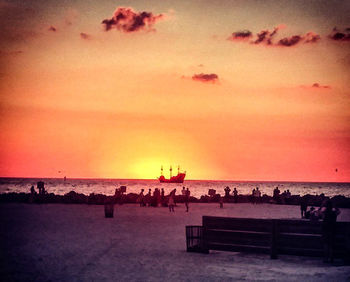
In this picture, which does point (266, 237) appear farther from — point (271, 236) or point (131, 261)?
point (131, 261)

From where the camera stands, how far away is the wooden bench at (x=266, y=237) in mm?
15844

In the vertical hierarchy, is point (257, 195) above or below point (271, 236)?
above

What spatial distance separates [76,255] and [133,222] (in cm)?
1248

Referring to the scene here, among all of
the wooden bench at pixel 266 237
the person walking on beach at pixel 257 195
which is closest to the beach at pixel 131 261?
the wooden bench at pixel 266 237

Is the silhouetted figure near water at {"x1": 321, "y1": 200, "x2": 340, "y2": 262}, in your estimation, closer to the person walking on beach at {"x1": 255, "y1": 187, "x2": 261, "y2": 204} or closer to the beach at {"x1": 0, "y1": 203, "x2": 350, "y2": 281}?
the beach at {"x1": 0, "y1": 203, "x2": 350, "y2": 281}

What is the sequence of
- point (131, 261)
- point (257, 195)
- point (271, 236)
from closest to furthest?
point (131, 261) → point (271, 236) → point (257, 195)

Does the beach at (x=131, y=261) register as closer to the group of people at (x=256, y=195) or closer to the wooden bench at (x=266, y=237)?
the wooden bench at (x=266, y=237)

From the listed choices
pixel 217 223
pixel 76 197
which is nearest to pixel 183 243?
pixel 217 223

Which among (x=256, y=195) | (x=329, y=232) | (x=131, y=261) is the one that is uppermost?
(x=256, y=195)

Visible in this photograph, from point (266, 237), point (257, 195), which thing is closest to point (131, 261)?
point (266, 237)

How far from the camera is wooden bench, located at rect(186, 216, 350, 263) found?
15.8 m

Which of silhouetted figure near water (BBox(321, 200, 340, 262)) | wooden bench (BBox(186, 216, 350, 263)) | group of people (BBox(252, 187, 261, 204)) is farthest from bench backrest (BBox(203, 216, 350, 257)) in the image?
group of people (BBox(252, 187, 261, 204))

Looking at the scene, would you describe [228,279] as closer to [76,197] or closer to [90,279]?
[90,279]

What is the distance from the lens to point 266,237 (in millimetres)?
16812
